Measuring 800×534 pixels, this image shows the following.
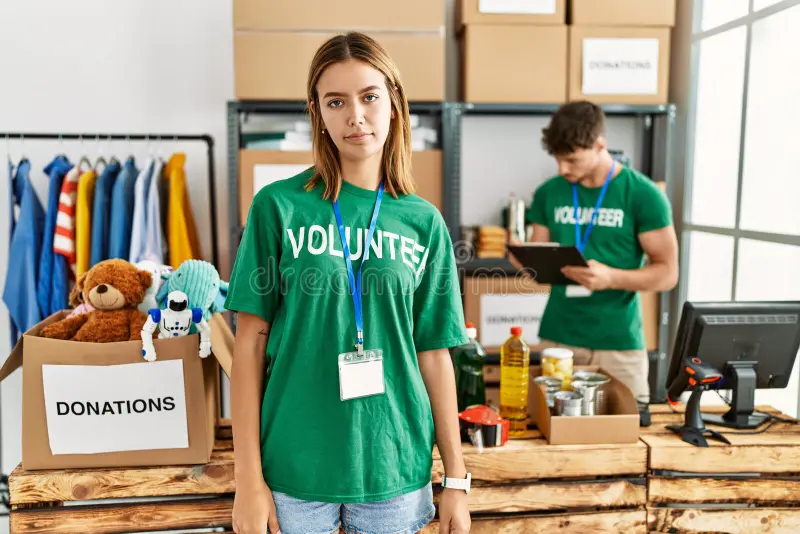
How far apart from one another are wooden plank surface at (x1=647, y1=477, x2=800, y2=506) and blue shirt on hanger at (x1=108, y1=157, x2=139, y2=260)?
2.19 meters

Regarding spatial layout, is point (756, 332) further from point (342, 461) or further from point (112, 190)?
point (112, 190)

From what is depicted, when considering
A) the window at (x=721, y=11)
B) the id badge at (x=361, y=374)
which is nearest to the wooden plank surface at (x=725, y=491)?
the id badge at (x=361, y=374)

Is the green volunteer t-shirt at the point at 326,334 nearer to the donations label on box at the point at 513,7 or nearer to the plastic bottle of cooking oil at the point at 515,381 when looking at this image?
the plastic bottle of cooking oil at the point at 515,381

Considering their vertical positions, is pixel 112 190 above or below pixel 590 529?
above

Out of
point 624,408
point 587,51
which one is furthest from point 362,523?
point 587,51

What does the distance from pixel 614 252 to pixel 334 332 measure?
1465 mm

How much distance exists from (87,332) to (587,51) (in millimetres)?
2329

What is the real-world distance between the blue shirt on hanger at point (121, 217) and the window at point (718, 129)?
8.37 feet

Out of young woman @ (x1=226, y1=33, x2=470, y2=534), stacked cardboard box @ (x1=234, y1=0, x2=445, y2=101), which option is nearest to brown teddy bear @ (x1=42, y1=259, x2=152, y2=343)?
young woman @ (x1=226, y1=33, x2=470, y2=534)

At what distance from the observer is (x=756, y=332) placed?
171 centimetres

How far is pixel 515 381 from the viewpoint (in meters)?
1.64

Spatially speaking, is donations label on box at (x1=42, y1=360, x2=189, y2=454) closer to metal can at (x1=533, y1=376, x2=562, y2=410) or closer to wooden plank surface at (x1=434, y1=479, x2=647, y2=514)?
wooden plank surface at (x1=434, y1=479, x2=647, y2=514)

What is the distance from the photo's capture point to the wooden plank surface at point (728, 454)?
1.55 metres

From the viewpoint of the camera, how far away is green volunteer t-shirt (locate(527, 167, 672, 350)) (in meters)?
2.19
